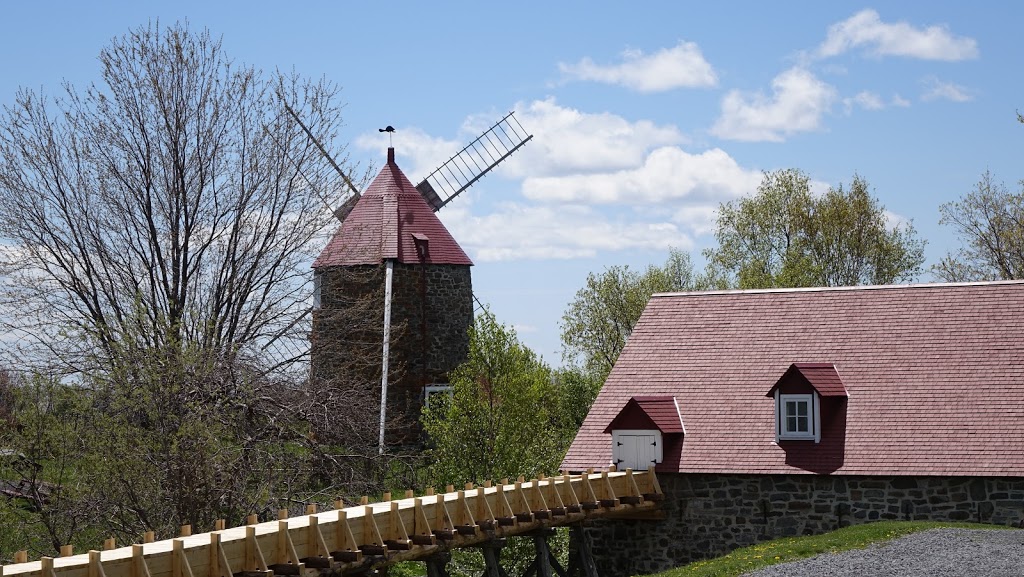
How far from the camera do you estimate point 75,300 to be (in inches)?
1033

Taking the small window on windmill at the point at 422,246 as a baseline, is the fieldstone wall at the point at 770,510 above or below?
below

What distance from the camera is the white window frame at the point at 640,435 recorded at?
26.5m

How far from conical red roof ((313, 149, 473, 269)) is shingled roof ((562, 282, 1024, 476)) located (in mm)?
8684

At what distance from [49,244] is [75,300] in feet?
4.17

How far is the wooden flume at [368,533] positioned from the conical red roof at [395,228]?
1193cm

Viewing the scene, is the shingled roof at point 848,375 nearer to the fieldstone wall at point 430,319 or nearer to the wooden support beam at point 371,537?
the fieldstone wall at point 430,319

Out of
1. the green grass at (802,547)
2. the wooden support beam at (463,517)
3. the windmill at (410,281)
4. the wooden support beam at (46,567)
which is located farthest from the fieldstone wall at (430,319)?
the wooden support beam at (46,567)

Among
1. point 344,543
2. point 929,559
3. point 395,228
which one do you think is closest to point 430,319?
point 395,228

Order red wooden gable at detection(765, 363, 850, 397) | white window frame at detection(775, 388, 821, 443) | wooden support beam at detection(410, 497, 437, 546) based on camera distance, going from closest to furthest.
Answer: wooden support beam at detection(410, 497, 437, 546) < white window frame at detection(775, 388, 821, 443) < red wooden gable at detection(765, 363, 850, 397)

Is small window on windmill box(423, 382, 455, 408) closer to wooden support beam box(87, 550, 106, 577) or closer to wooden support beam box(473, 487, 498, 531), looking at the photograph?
wooden support beam box(473, 487, 498, 531)

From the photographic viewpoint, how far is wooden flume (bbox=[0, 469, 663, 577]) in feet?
50.9

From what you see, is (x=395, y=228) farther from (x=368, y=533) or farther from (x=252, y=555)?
(x=252, y=555)

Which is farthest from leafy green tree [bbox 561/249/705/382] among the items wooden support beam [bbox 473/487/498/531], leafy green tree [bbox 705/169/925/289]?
wooden support beam [bbox 473/487/498/531]

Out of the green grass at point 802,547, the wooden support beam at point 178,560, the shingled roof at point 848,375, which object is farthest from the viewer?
the shingled roof at point 848,375
